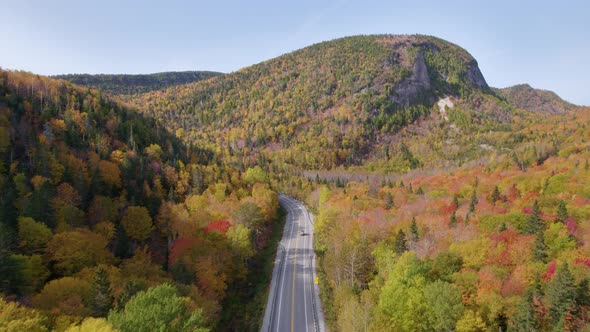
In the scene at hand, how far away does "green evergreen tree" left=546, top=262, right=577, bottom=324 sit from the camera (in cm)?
3519

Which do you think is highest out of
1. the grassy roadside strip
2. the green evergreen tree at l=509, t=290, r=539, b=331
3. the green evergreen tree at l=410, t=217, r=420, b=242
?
the green evergreen tree at l=410, t=217, r=420, b=242

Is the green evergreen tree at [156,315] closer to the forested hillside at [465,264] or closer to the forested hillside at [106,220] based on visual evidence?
the forested hillside at [106,220]

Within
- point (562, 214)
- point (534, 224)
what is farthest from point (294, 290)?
→ point (562, 214)

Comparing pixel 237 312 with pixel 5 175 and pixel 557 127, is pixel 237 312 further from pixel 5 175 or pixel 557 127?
pixel 557 127

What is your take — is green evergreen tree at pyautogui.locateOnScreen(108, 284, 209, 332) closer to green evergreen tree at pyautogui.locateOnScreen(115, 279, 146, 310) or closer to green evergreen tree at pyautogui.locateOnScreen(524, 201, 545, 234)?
green evergreen tree at pyautogui.locateOnScreen(115, 279, 146, 310)

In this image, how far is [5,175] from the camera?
63938 millimetres

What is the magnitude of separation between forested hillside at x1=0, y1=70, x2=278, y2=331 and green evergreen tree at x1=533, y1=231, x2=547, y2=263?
45285 millimetres

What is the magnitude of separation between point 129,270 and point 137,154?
2351 inches

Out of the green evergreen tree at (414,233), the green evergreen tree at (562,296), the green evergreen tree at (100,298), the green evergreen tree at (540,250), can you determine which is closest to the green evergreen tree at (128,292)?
the green evergreen tree at (100,298)

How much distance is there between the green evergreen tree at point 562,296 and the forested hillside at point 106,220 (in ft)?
125

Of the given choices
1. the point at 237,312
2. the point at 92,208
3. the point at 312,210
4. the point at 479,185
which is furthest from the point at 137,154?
the point at 479,185

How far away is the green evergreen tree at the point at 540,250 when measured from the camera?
45.1 meters

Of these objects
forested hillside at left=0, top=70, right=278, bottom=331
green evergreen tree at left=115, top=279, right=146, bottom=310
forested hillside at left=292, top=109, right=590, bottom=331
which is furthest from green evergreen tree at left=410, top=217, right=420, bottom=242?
green evergreen tree at left=115, top=279, right=146, bottom=310

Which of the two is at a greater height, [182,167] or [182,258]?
[182,167]
